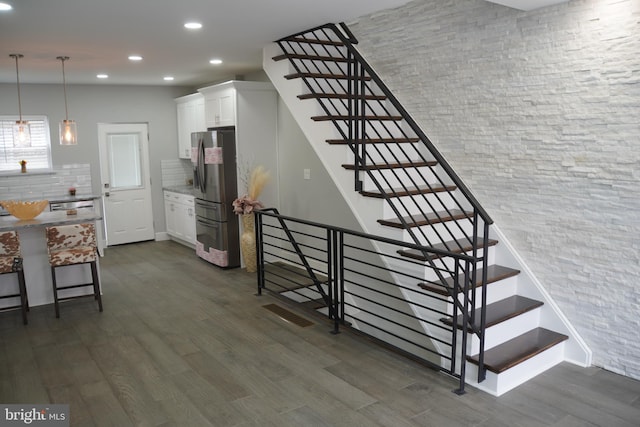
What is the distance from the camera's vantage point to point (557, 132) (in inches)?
143

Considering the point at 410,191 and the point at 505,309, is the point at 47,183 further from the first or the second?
the point at 505,309

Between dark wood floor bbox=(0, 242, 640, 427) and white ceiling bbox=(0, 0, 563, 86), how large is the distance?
264 cm

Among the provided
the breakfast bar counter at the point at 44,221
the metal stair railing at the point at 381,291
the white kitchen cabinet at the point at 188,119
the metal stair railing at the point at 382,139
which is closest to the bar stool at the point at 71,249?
the breakfast bar counter at the point at 44,221

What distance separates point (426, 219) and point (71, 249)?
3610 millimetres

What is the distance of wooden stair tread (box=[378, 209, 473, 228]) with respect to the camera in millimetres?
3791

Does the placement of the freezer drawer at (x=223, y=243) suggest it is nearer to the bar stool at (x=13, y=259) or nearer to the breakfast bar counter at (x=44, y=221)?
the breakfast bar counter at (x=44, y=221)

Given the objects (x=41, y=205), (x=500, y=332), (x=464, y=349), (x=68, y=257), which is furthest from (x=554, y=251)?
(x=41, y=205)

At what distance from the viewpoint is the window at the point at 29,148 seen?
719cm

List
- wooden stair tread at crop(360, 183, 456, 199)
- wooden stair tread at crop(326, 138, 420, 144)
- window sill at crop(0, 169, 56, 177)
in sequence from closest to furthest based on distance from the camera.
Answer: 1. wooden stair tread at crop(360, 183, 456, 199)
2. wooden stair tread at crop(326, 138, 420, 144)
3. window sill at crop(0, 169, 56, 177)

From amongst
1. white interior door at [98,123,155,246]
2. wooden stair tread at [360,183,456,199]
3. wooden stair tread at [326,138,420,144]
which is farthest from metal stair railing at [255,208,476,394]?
white interior door at [98,123,155,246]

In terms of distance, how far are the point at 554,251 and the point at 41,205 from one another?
5056mm

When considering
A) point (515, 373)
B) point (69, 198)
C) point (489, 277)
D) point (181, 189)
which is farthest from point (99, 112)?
point (515, 373)

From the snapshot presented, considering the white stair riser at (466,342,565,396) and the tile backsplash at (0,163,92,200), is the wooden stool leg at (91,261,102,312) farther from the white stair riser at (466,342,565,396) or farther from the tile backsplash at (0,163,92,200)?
the white stair riser at (466,342,565,396)

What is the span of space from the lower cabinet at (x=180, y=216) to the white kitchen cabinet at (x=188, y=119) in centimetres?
79
